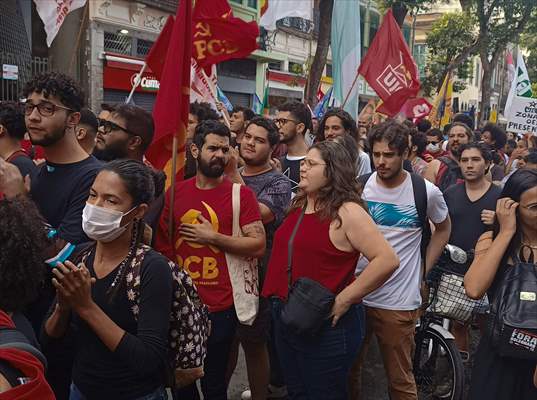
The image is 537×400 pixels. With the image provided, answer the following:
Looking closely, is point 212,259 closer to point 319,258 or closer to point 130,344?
point 319,258

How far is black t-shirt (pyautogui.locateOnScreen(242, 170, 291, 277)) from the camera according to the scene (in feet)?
13.6

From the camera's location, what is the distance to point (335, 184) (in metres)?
3.18

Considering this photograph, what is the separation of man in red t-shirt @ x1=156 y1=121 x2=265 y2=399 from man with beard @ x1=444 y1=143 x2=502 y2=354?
223cm

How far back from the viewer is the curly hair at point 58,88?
10.3ft

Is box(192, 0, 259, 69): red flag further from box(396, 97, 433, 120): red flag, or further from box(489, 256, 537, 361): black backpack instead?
box(396, 97, 433, 120): red flag

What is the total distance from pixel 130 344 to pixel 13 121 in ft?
7.91

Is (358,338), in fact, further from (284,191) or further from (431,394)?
(431,394)

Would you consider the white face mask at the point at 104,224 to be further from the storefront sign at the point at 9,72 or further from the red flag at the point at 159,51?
the storefront sign at the point at 9,72

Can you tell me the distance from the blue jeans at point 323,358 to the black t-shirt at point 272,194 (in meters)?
1.06

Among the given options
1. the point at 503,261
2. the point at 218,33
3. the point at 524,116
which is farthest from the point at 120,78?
the point at 503,261

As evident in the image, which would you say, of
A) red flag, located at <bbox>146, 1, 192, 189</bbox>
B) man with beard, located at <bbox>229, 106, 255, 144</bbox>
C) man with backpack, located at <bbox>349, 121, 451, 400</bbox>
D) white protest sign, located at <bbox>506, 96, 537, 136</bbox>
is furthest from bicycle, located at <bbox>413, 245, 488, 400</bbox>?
white protest sign, located at <bbox>506, 96, 537, 136</bbox>

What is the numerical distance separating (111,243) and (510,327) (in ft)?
5.65

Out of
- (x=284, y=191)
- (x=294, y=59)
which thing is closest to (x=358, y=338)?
(x=284, y=191)

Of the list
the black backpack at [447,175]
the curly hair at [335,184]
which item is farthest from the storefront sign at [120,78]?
the curly hair at [335,184]
